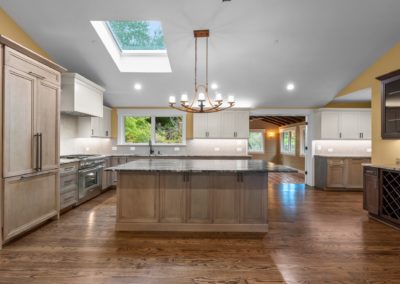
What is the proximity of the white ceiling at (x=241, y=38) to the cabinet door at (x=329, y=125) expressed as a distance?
30.8 inches

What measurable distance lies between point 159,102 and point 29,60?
3801mm

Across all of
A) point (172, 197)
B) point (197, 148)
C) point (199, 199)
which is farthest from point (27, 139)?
point (197, 148)

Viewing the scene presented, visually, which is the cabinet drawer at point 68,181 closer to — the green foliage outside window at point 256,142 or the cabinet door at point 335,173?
the cabinet door at point 335,173

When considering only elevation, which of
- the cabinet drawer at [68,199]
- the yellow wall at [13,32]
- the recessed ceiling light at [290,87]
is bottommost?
the cabinet drawer at [68,199]

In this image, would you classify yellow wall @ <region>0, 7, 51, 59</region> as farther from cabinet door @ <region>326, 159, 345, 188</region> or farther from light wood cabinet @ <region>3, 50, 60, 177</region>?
cabinet door @ <region>326, 159, 345, 188</region>

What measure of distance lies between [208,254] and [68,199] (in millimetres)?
2929

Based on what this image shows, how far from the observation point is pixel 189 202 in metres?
3.46

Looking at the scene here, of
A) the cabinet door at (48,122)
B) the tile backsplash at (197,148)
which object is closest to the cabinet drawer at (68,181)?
the cabinet door at (48,122)

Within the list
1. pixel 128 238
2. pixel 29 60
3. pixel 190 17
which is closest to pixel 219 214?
pixel 128 238

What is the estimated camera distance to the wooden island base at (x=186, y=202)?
11.3 ft

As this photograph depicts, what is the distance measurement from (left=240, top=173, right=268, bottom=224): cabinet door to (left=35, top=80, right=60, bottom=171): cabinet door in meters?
2.86

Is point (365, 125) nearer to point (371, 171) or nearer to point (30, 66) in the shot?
point (371, 171)

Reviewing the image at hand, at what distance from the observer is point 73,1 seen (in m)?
3.54

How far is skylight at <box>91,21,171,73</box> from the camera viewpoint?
456cm
